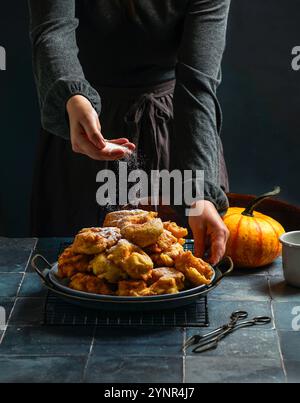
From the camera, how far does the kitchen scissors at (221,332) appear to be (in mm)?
1451

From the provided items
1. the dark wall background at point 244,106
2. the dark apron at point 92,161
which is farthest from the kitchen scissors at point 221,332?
the dark wall background at point 244,106

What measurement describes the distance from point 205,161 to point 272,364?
0.73 meters

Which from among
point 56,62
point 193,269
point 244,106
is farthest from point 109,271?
point 244,106

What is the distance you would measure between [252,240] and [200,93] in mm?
442

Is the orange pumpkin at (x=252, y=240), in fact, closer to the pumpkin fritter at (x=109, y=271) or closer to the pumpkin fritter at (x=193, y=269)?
the pumpkin fritter at (x=193, y=269)

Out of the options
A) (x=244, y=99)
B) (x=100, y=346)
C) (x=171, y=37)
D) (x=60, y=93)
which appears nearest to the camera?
(x=100, y=346)

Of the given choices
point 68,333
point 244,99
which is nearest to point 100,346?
point 68,333

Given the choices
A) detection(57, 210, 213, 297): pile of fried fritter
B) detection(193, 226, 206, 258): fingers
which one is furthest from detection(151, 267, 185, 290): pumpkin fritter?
detection(193, 226, 206, 258): fingers

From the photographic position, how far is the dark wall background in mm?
3104

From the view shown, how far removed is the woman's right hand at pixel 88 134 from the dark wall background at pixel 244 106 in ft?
4.37

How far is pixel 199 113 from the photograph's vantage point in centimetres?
206

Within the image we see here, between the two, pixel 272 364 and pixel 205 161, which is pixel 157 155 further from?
pixel 272 364

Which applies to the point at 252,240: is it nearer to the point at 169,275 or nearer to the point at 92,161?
the point at 169,275

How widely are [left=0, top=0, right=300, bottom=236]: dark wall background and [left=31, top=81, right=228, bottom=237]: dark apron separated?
647mm
